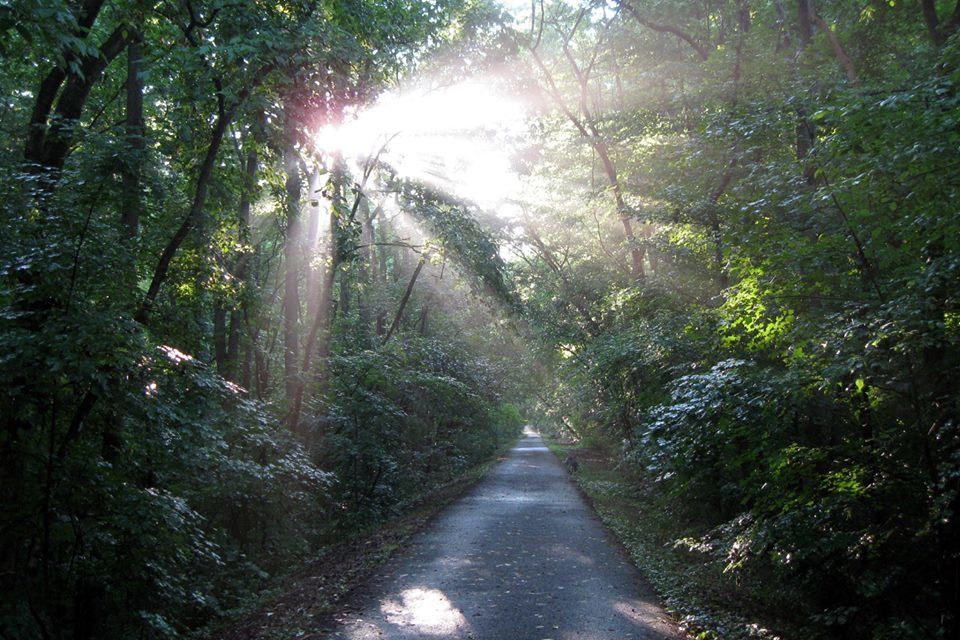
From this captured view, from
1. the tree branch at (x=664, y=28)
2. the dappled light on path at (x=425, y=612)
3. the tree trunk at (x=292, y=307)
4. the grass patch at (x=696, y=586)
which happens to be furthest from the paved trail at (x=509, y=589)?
the tree branch at (x=664, y=28)

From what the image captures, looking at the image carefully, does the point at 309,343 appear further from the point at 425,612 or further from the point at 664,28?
the point at 664,28

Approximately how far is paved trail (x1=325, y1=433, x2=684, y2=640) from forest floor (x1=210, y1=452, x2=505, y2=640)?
0.31 metres

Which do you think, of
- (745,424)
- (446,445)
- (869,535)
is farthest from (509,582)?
(446,445)

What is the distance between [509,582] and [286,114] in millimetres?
6495

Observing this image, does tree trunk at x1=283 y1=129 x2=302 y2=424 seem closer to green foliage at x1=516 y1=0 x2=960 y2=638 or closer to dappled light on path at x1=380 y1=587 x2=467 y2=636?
dappled light on path at x1=380 y1=587 x2=467 y2=636

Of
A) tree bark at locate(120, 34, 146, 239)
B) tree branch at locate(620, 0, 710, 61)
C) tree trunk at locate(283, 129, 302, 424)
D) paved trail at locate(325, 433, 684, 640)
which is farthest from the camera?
tree branch at locate(620, 0, 710, 61)

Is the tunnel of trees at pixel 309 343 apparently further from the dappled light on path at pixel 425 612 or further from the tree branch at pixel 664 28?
the dappled light on path at pixel 425 612

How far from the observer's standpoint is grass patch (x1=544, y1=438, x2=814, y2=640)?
6.48 metres

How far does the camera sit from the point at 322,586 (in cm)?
857

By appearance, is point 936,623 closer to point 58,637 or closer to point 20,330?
point 58,637

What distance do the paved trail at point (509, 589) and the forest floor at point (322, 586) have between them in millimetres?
314

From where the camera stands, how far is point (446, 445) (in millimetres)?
25844

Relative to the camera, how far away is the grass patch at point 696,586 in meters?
6.48

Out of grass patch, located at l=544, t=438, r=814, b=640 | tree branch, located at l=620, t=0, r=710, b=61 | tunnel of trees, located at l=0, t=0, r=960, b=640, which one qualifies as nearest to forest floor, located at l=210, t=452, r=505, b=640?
tunnel of trees, located at l=0, t=0, r=960, b=640
